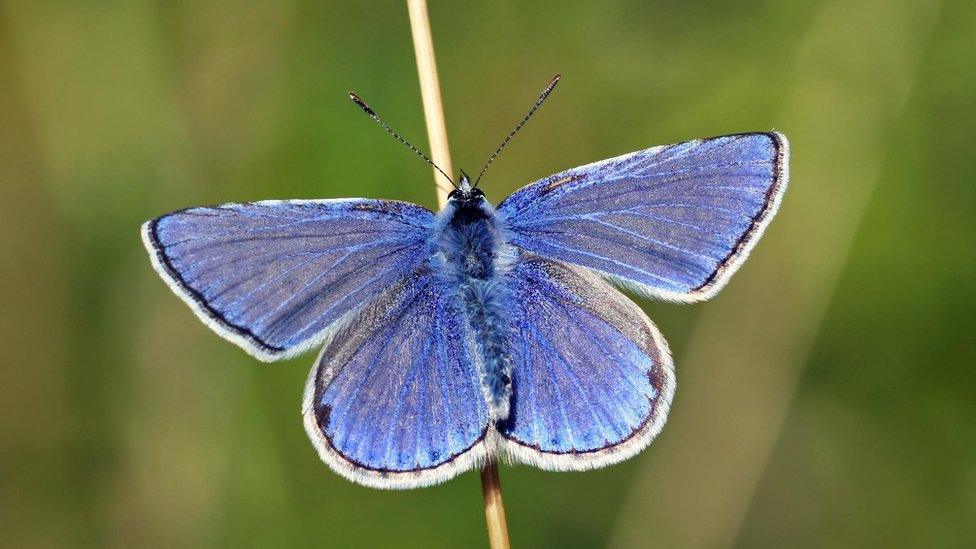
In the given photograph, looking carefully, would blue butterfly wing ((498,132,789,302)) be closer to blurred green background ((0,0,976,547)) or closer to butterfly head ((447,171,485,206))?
butterfly head ((447,171,485,206))

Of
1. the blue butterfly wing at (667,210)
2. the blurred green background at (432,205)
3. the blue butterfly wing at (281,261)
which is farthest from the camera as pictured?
the blurred green background at (432,205)

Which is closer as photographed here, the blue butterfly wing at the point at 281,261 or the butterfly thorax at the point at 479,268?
the blue butterfly wing at the point at 281,261

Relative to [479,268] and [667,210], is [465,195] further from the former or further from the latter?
[667,210]

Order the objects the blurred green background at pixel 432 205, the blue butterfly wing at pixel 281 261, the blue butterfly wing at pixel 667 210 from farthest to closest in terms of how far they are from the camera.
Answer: the blurred green background at pixel 432 205 < the blue butterfly wing at pixel 667 210 < the blue butterfly wing at pixel 281 261

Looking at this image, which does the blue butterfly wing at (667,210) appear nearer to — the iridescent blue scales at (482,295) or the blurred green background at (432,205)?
the iridescent blue scales at (482,295)

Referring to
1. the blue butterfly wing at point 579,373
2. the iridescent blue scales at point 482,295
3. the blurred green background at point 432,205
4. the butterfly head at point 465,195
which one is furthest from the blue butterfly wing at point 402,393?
the blurred green background at point 432,205

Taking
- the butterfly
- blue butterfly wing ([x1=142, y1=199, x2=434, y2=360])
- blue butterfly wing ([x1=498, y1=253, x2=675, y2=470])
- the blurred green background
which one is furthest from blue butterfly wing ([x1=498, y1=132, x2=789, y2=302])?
the blurred green background
